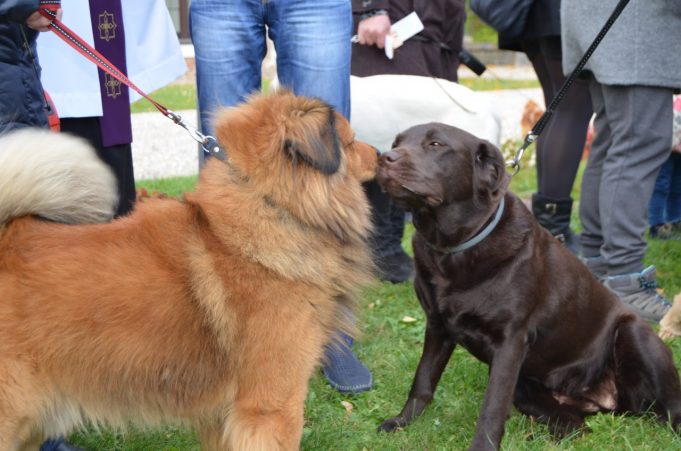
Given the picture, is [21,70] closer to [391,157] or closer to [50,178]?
[50,178]

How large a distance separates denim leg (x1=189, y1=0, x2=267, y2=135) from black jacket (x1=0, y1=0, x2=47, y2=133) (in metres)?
0.82

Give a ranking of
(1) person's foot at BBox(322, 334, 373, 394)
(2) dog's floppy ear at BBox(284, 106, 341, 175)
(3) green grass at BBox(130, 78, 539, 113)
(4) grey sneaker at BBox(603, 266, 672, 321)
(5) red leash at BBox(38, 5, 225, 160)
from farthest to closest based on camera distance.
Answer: (3) green grass at BBox(130, 78, 539, 113)
(4) grey sneaker at BBox(603, 266, 672, 321)
(1) person's foot at BBox(322, 334, 373, 394)
(5) red leash at BBox(38, 5, 225, 160)
(2) dog's floppy ear at BBox(284, 106, 341, 175)

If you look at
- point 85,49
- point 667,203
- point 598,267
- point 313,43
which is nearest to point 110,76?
point 85,49

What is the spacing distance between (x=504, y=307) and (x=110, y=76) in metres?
2.31

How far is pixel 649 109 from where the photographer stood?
13.8ft

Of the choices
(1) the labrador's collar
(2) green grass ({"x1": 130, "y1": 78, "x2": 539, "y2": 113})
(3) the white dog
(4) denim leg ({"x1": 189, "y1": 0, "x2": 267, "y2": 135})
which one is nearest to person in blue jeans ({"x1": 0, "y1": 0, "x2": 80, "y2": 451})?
(4) denim leg ({"x1": 189, "y1": 0, "x2": 267, "y2": 135})

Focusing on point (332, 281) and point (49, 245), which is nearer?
point (49, 245)

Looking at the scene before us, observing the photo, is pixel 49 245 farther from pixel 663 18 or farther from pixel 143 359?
pixel 663 18

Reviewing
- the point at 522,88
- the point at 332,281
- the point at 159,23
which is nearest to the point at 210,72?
the point at 159,23

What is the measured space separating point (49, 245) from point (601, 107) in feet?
11.2

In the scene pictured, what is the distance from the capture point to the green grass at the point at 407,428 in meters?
3.26

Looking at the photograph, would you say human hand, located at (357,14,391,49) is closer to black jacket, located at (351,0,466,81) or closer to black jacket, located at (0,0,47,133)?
black jacket, located at (351,0,466,81)

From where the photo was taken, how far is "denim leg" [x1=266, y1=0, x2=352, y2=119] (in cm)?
348

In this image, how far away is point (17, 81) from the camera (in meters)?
2.75
